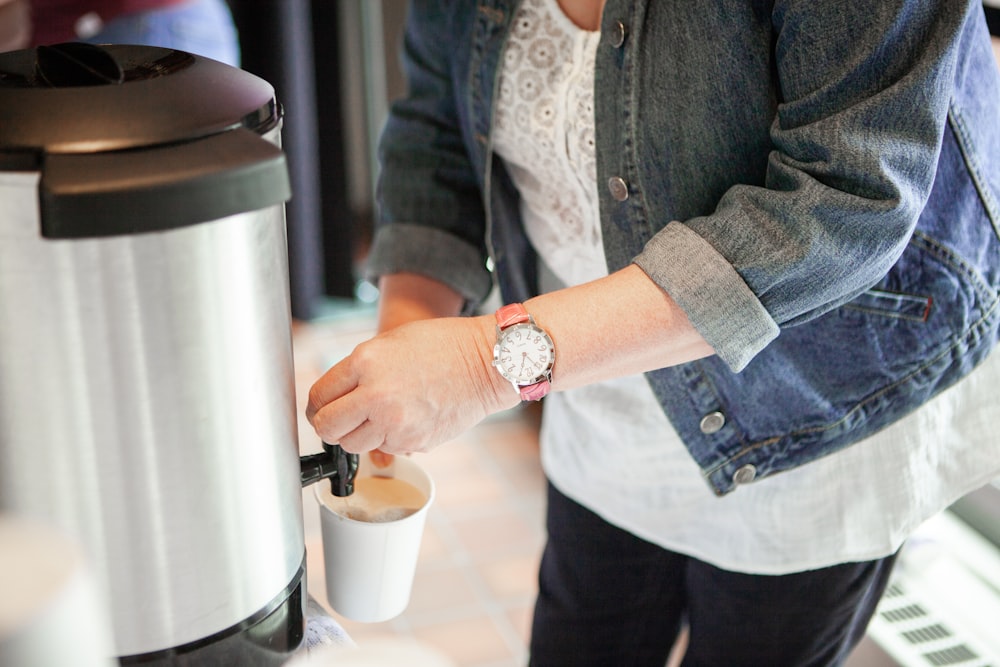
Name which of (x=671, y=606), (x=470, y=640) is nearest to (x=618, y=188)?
(x=671, y=606)

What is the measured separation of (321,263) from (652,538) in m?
1.93

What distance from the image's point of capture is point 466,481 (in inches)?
86.7

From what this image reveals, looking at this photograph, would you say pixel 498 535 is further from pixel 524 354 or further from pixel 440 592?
Result: pixel 524 354

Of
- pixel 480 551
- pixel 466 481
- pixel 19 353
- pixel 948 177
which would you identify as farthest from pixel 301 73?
pixel 19 353

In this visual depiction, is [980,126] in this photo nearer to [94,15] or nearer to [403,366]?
[403,366]

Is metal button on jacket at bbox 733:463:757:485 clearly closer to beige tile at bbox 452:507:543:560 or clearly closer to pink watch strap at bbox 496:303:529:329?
pink watch strap at bbox 496:303:529:329

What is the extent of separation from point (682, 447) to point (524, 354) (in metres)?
0.35

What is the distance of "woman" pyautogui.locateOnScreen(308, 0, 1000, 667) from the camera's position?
678 millimetres

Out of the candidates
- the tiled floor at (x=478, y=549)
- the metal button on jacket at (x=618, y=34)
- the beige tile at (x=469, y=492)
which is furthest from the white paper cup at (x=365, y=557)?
the beige tile at (x=469, y=492)

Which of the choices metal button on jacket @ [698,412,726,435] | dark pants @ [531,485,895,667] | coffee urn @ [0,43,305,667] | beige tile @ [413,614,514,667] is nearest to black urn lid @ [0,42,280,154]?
coffee urn @ [0,43,305,667]

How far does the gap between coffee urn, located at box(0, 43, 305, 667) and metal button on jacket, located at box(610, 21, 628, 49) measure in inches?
12.6

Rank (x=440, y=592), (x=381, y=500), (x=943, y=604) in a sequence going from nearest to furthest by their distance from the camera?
(x=381, y=500) < (x=943, y=604) < (x=440, y=592)

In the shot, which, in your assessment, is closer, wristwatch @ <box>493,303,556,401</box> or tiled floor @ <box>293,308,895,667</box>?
wristwatch @ <box>493,303,556,401</box>

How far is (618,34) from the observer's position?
0.77m
